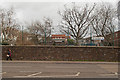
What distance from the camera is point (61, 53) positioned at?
22.0 m

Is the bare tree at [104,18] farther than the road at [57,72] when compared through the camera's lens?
Yes

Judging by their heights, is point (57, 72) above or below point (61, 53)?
below

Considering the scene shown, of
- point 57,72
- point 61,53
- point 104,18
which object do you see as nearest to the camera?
point 57,72

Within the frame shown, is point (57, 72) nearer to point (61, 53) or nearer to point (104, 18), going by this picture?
point (61, 53)

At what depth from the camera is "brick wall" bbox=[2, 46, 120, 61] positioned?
71.6ft

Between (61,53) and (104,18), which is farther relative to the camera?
(104,18)

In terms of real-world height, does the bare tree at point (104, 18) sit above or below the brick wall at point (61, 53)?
above

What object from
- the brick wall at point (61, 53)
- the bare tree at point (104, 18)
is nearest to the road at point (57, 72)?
the brick wall at point (61, 53)

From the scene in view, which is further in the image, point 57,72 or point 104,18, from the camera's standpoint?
point 104,18

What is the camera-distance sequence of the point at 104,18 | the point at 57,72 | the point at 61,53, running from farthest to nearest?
the point at 104,18
the point at 61,53
the point at 57,72

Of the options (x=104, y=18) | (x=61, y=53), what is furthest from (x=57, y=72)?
(x=104, y=18)

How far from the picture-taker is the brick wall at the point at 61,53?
2181 centimetres

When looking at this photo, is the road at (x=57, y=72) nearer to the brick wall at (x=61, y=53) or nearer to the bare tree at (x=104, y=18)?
the brick wall at (x=61, y=53)

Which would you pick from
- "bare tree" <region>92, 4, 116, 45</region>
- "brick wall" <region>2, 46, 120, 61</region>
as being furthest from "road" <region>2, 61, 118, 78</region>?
"bare tree" <region>92, 4, 116, 45</region>
